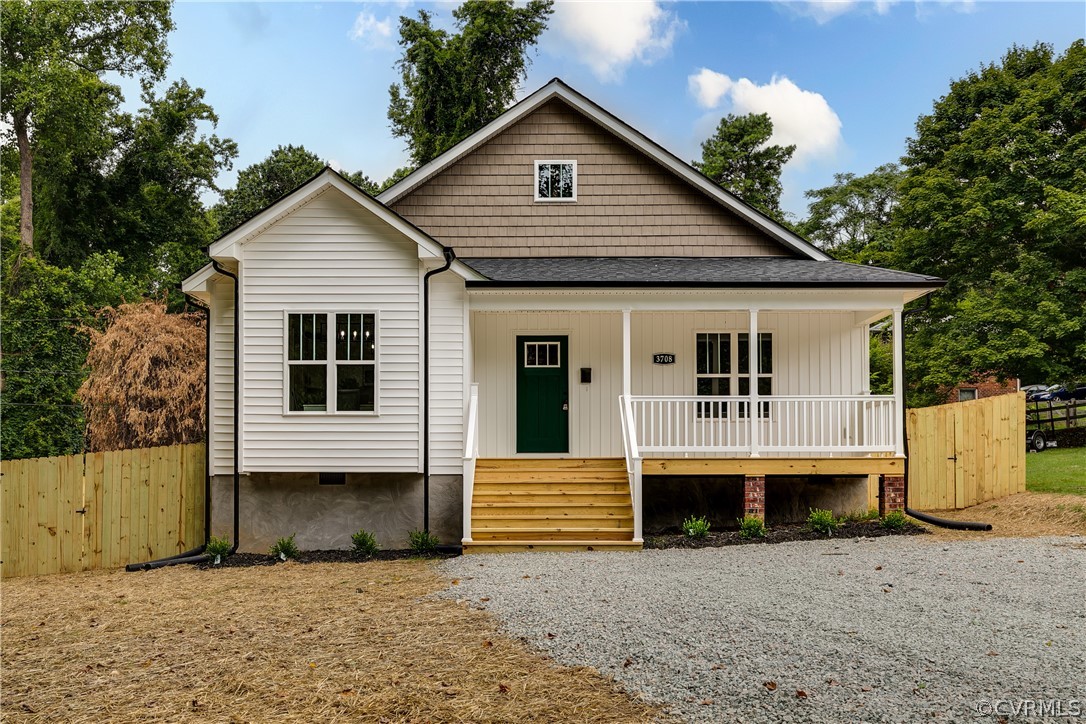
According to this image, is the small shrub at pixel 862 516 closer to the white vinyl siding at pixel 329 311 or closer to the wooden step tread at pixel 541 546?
the wooden step tread at pixel 541 546

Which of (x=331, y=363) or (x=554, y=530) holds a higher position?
(x=331, y=363)

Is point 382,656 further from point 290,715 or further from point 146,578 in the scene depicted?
point 146,578

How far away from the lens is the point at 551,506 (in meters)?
10.9

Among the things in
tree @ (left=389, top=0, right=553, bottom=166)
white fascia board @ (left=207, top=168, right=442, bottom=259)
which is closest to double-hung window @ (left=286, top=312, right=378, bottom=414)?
white fascia board @ (left=207, top=168, right=442, bottom=259)

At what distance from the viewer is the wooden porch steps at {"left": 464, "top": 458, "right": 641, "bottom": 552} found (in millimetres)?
10305

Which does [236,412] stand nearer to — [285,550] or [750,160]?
[285,550]

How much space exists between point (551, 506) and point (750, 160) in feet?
76.7

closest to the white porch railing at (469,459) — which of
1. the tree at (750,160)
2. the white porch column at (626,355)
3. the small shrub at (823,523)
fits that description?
the white porch column at (626,355)

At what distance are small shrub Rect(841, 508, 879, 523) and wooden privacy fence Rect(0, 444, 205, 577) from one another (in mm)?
9826

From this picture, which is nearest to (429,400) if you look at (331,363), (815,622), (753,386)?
(331,363)

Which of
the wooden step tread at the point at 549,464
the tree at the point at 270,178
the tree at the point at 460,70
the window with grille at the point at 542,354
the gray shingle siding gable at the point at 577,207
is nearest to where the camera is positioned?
the wooden step tread at the point at 549,464

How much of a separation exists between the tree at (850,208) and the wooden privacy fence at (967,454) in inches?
840

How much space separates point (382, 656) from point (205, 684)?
121cm

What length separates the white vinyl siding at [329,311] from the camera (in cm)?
1108
